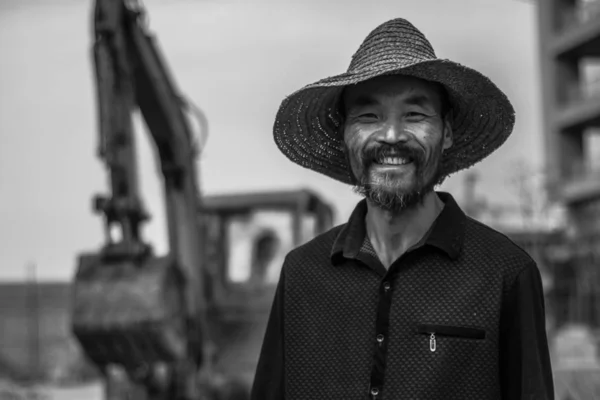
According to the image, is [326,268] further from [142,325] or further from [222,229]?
[222,229]

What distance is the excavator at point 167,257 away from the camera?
578 cm

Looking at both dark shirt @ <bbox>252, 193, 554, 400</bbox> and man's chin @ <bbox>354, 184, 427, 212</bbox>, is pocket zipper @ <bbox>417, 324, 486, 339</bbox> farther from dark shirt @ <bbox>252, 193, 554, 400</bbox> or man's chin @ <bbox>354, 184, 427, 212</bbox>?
man's chin @ <bbox>354, 184, 427, 212</bbox>

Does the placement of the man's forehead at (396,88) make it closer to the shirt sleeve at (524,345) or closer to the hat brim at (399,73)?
the hat brim at (399,73)

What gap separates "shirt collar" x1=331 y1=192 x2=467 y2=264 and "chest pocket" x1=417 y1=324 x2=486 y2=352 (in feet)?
0.54

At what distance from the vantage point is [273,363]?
7.57 ft

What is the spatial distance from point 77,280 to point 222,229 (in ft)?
11.4

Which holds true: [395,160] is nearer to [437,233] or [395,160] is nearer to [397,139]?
[397,139]

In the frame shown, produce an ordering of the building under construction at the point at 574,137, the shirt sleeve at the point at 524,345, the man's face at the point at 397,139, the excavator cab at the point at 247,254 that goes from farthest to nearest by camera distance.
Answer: the building under construction at the point at 574,137 < the excavator cab at the point at 247,254 < the man's face at the point at 397,139 < the shirt sleeve at the point at 524,345

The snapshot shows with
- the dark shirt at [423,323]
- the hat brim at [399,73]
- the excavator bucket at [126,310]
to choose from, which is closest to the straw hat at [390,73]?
the hat brim at [399,73]

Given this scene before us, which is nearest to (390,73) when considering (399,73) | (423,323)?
(399,73)

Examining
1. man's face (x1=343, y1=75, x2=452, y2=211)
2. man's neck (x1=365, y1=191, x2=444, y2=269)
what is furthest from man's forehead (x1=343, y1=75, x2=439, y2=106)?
man's neck (x1=365, y1=191, x2=444, y2=269)

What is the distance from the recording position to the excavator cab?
27.8 feet

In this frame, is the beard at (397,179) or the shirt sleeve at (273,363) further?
the shirt sleeve at (273,363)

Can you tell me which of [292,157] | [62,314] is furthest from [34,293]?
[292,157]
